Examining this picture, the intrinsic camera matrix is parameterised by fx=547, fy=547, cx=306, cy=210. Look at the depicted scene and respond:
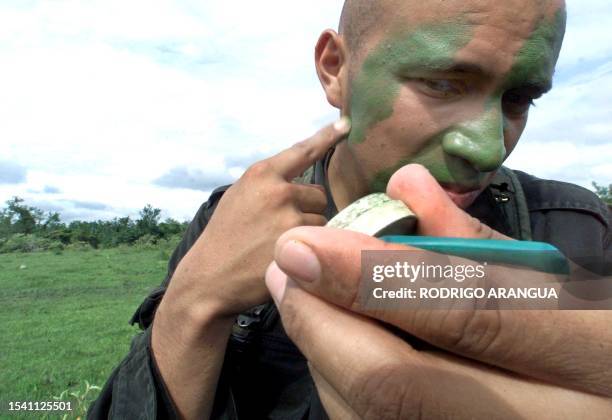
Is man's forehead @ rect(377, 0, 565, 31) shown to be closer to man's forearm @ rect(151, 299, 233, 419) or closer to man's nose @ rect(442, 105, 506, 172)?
man's nose @ rect(442, 105, 506, 172)

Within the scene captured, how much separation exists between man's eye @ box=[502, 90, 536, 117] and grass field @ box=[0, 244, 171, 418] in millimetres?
5954

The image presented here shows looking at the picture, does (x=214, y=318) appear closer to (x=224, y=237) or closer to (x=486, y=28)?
(x=224, y=237)

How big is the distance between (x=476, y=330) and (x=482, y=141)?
0.91 m

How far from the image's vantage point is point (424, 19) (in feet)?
5.90

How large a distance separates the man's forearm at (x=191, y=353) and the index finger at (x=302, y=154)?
1.68ft

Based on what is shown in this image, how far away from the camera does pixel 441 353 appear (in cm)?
100

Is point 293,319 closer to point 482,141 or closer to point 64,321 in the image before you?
point 482,141

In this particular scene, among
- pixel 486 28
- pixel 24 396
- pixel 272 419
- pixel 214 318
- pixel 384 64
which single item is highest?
pixel 486 28

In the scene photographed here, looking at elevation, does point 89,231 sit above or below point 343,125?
below

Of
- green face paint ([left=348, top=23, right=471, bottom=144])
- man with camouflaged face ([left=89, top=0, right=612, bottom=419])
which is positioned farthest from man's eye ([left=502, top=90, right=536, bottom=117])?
green face paint ([left=348, top=23, right=471, bottom=144])

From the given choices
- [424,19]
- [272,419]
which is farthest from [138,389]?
[424,19]

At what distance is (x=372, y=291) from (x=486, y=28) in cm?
116

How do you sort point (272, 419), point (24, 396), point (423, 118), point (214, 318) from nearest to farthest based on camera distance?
point (214, 318) < point (423, 118) < point (272, 419) < point (24, 396)

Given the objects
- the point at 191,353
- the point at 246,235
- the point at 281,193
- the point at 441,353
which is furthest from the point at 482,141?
the point at 191,353
